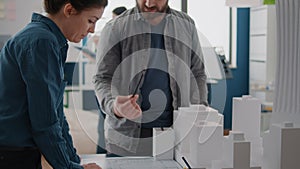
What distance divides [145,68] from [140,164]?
1.29 ft

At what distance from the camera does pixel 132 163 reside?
45.9 inches

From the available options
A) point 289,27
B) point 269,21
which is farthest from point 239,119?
point 269,21

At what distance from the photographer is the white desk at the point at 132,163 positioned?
1.13 metres

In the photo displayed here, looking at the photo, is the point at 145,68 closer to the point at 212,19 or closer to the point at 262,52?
the point at 212,19

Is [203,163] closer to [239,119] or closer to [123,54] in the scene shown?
[239,119]

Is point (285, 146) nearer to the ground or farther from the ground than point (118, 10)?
nearer to the ground

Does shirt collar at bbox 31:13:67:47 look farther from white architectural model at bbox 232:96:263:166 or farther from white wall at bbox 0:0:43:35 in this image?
white wall at bbox 0:0:43:35

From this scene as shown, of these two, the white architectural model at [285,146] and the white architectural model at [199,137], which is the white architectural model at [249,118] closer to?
the white architectural model at [199,137]

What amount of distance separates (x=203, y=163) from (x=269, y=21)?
2.91 meters

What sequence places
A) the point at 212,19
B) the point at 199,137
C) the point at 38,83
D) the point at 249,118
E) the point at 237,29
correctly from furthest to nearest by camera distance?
1. the point at 237,29
2. the point at 212,19
3. the point at 249,118
4. the point at 199,137
5. the point at 38,83

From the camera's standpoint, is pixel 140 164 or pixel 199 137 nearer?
pixel 199 137

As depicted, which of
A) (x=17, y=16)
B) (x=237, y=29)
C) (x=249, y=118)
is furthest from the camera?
(x=237, y=29)

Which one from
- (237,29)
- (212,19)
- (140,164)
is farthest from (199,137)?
(237,29)

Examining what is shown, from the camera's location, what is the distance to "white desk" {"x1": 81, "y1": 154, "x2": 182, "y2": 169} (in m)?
1.13
